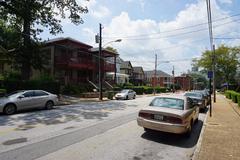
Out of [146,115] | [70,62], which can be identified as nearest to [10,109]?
[146,115]

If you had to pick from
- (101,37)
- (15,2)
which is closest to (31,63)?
(15,2)

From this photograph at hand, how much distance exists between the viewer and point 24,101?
14.7m

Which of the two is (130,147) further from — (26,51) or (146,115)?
(26,51)

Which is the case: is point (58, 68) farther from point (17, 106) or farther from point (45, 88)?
point (17, 106)

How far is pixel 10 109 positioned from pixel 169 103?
9.71m

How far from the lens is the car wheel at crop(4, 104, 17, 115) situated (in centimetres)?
1371

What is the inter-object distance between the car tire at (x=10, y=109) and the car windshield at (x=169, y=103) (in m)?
9.05

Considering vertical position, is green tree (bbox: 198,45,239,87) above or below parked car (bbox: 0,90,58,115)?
above

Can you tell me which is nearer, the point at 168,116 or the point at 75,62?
the point at 168,116

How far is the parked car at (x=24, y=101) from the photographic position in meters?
13.8

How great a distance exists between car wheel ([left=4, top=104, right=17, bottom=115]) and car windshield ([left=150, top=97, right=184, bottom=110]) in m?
9.05

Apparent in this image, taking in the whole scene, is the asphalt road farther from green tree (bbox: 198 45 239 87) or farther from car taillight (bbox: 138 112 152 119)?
green tree (bbox: 198 45 239 87)

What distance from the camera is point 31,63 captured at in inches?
1040

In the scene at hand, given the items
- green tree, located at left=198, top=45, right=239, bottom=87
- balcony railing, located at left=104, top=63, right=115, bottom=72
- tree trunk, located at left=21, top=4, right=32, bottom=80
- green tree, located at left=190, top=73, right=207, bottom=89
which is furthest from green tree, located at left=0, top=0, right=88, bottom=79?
green tree, located at left=190, top=73, right=207, bottom=89
